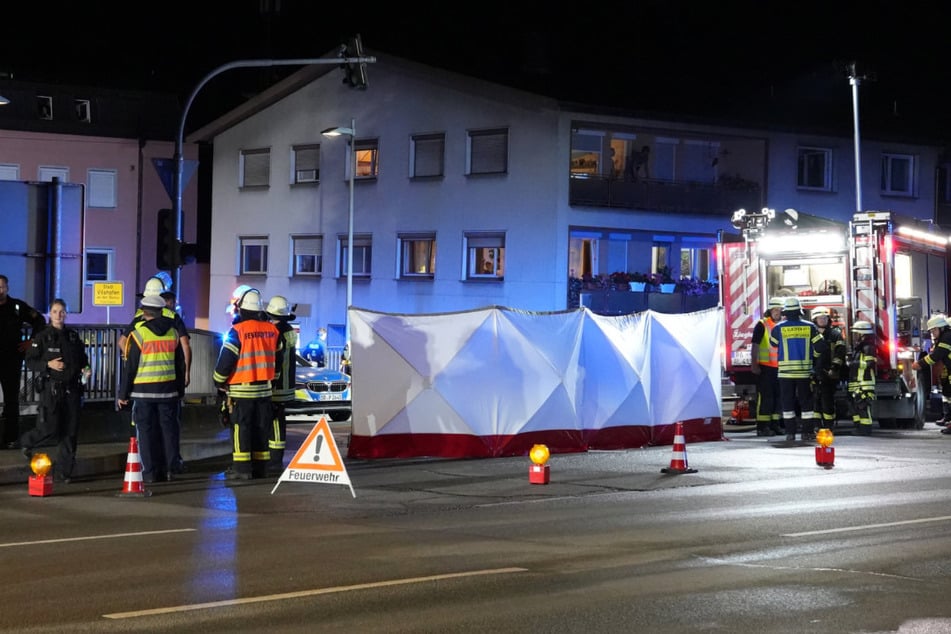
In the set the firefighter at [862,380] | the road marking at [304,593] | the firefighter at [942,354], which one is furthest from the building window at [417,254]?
the road marking at [304,593]

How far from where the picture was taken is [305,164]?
1932 inches

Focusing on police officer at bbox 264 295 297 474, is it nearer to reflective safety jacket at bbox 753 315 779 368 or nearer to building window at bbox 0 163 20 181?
reflective safety jacket at bbox 753 315 779 368

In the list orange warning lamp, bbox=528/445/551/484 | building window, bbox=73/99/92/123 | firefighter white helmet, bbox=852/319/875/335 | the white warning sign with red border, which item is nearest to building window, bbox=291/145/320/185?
building window, bbox=73/99/92/123

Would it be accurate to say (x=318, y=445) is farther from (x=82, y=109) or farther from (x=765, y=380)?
(x=82, y=109)

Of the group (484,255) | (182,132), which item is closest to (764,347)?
(182,132)

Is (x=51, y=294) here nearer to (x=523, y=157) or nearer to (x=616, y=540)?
(x=616, y=540)

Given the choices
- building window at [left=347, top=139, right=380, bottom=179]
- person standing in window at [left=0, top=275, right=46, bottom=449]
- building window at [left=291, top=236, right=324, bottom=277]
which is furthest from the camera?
building window at [left=291, top=236, right=324, bottom=277]

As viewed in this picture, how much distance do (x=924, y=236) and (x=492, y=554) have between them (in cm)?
1602

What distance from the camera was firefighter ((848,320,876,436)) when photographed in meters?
20.6

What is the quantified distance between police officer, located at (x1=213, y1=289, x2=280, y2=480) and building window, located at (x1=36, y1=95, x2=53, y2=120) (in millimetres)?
44713

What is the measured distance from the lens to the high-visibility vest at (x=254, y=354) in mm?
14180

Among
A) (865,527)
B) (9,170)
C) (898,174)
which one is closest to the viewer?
(865,527)

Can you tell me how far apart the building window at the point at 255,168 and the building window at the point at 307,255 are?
2.74 meters

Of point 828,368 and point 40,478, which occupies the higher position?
point 828,368
